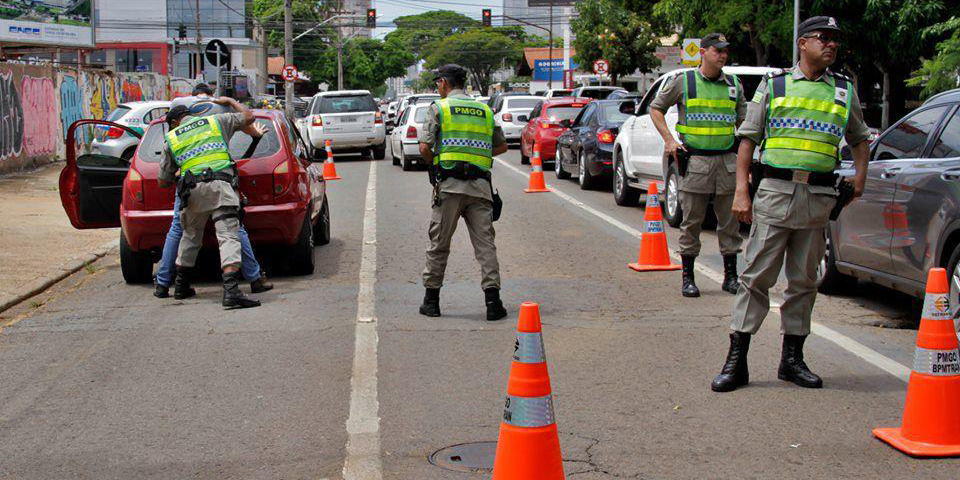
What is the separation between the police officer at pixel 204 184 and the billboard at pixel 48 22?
2854cm

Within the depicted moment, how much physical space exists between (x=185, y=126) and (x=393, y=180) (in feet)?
40.9

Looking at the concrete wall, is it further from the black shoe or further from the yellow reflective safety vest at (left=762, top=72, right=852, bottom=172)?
the yellow reflective safety vest at (left=762, top=72, right=852, bottom=172)

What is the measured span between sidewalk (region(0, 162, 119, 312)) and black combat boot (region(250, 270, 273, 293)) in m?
1.98

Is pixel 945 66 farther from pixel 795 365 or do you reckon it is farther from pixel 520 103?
pixel 520 103

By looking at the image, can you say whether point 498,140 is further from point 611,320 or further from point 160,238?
point 160,238

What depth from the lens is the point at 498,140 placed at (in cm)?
851

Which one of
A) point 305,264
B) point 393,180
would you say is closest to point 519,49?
point 393,180

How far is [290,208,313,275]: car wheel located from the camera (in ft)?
33.8

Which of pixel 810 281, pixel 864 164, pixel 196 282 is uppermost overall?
pixel 864 164

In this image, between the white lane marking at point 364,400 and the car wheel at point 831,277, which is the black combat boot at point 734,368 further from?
the car wheel at point 831,277

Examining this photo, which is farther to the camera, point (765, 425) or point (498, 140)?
point (498, 140)

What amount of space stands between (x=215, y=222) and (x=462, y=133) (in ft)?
7.62

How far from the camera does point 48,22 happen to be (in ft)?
123

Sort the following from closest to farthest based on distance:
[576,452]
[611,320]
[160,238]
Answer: [576,452] → [611,320] → [160,238]
